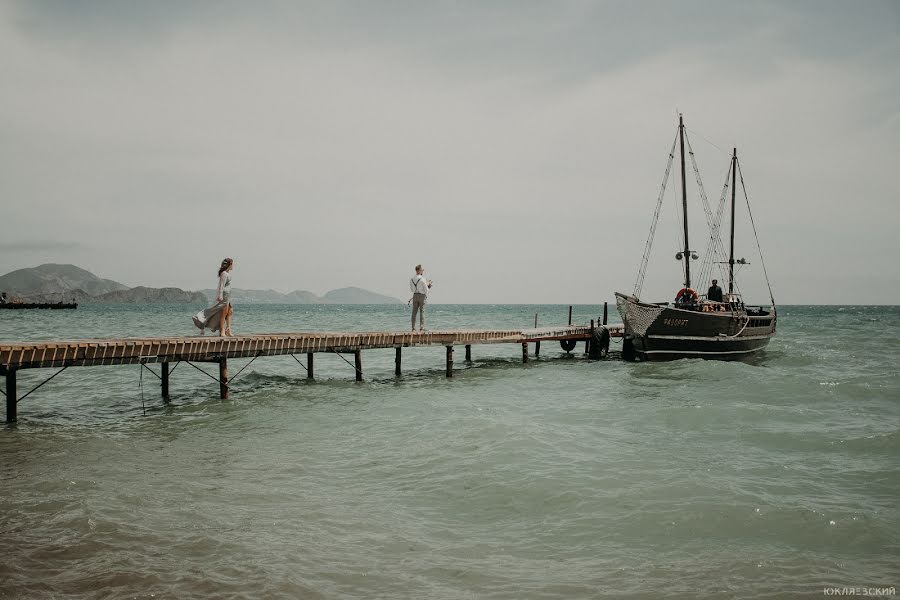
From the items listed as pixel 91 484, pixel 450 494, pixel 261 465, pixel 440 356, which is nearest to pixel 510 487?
pixel 450 494

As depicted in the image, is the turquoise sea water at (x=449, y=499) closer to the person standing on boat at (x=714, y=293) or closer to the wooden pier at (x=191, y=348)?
the wooden pier at (x=191, y=348)

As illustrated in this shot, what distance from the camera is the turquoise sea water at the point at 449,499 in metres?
6.46

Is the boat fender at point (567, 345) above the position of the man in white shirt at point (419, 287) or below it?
below

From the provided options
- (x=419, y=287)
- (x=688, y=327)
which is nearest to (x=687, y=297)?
(x=688, y=327)

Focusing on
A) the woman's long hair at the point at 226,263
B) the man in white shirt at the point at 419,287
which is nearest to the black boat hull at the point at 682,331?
the man in white shirt at the point at 419,287

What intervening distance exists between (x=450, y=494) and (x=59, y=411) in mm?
13727

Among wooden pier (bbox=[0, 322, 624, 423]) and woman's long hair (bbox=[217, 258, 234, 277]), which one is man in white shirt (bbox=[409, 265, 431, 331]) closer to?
wooden pier (bbox=[0, 322, 624, 423])

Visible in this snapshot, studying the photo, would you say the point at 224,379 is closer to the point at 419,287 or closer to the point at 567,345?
the point at 419,287

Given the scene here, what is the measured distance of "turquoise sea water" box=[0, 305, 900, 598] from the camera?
6.46m

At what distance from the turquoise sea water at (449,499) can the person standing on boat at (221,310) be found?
2.42 meters

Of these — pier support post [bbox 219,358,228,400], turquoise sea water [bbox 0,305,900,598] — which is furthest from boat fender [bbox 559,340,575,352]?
pier support post [bbox 219,358,228,400]

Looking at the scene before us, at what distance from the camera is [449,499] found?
30.0ft

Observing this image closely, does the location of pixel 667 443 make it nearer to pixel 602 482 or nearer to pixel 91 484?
pixel 602 482

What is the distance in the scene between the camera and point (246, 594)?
5945mm
